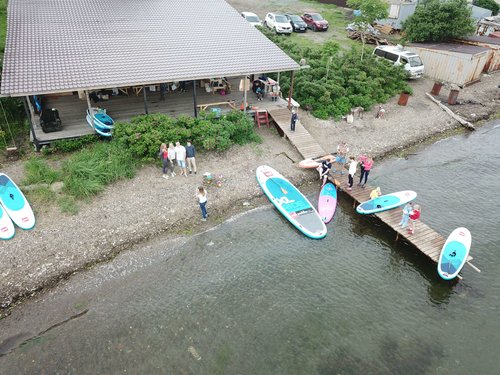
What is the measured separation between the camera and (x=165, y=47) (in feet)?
64.8

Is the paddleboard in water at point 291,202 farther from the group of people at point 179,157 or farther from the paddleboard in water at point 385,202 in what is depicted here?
the group of people at point 179,157

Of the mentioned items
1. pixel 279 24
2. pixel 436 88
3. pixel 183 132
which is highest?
pixel 279 24

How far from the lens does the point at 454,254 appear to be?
43.8 feet

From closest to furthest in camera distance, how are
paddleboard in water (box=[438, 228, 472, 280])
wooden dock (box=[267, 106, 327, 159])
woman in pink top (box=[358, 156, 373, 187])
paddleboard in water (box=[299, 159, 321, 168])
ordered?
paddleboard in water (box=[438, 228, 472, 280]), woman in pink top (box=[358, 156, 373, 187]), paddleboard in water (box=[299, 159, 321, 168]), wooden dock (box=[267, 106, 327, 159])

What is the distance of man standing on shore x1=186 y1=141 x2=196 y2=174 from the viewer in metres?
16.5

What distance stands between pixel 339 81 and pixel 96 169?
15.7 metres

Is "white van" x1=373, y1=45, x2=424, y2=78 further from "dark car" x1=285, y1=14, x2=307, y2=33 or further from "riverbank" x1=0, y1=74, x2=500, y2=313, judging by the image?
"dark car" x1=285, y1=14, x2=307, y2=33

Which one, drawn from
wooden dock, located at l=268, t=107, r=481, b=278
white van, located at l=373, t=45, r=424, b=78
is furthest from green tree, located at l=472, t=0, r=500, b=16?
wooden dock, located at l=268, t=107, r=481, b=278

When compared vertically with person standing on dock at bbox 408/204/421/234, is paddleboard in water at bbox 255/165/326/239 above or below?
below

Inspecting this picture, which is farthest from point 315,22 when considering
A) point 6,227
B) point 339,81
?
point 6,227

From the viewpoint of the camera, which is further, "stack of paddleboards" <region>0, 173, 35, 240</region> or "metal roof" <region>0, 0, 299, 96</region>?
"metal roof" <region>0, 0, 299, 96</region>

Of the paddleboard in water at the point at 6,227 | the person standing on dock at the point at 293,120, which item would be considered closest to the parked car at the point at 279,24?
the person standing on dock at the point at 293,120

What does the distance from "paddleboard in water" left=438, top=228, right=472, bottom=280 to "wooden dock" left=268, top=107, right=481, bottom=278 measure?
0.76 ft

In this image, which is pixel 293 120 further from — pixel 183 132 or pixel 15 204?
pixel 15 204
